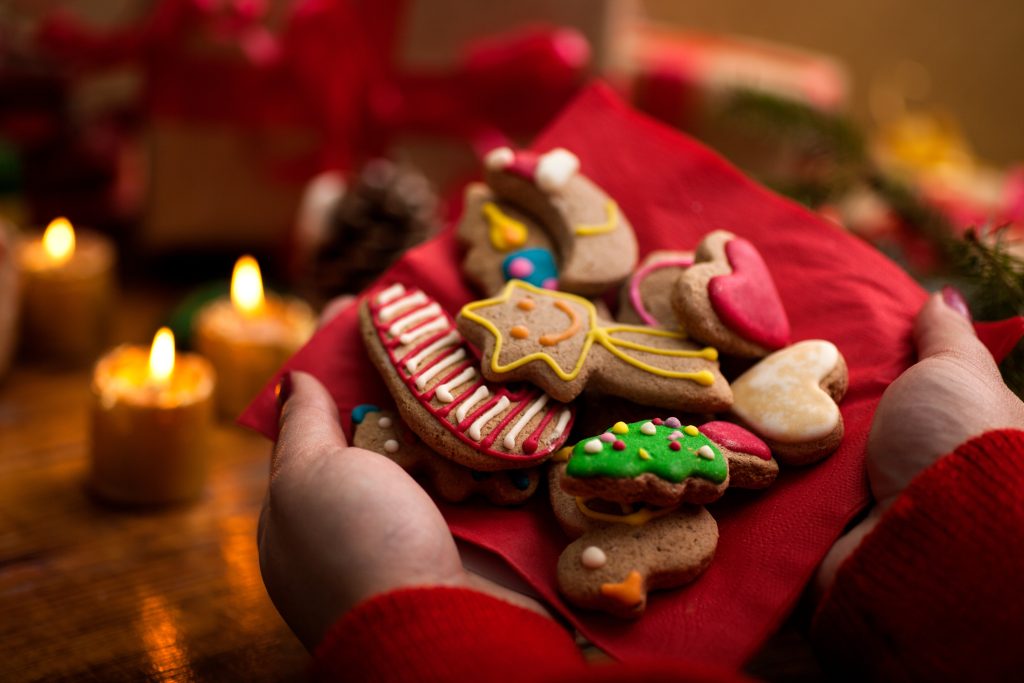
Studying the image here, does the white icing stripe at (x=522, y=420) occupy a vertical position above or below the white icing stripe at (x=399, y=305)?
below

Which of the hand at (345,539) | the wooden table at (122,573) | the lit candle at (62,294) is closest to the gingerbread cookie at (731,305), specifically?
the hand at (345,539)

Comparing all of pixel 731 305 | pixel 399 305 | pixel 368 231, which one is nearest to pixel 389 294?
pixel 399 305

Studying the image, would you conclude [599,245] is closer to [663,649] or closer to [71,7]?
[663,649]

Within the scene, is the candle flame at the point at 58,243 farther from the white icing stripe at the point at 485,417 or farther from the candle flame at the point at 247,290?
the white icing stripe at the point at 485,417

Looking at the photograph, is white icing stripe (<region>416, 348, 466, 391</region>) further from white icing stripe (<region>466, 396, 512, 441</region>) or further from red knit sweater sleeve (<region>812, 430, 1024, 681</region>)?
red knit sweater sleeve (<region>812, 430, 1024, 681</region>)

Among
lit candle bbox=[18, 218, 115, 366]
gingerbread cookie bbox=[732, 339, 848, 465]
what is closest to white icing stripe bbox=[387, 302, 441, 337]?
gingerbread cookie bbox=[732, 339, 848, 465]
